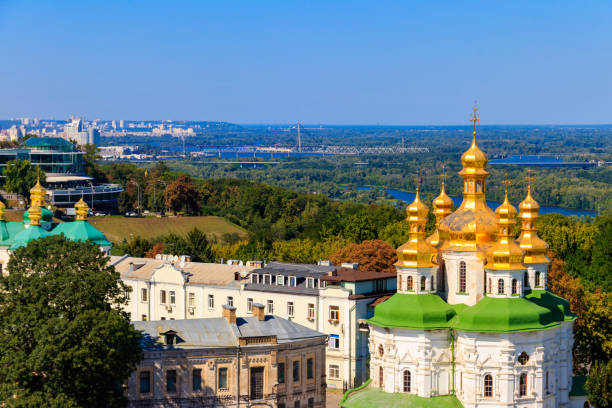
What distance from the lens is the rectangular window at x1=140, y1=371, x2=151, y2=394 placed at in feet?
160

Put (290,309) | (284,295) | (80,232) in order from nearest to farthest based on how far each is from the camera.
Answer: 1. (290,309)
2. (284,295)
3. (80,232)

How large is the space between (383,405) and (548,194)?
15193 cm

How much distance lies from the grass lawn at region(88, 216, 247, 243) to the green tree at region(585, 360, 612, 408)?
223 feet

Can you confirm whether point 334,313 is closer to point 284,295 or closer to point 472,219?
point 284,295

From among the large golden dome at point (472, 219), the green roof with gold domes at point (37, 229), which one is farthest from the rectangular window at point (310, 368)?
the green roof with gold domes at point (37, 229)

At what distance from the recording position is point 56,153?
13888 cm

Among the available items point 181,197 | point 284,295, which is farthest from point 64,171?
point 284,295

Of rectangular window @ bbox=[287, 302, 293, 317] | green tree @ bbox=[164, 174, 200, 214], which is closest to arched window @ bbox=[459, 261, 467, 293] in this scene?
rectangular window @ bbox=[287, 302, 293, 317]

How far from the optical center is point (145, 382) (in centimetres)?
4894

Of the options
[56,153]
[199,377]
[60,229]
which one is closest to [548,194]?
[56,153]

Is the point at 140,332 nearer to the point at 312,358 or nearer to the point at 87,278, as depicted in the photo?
the point at 87,278

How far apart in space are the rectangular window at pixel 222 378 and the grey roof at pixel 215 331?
111cm

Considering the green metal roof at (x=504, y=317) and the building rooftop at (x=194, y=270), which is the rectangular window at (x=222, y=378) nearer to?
the green metal roof at (x=504, y=317)

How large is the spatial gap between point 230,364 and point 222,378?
2.37 feet
